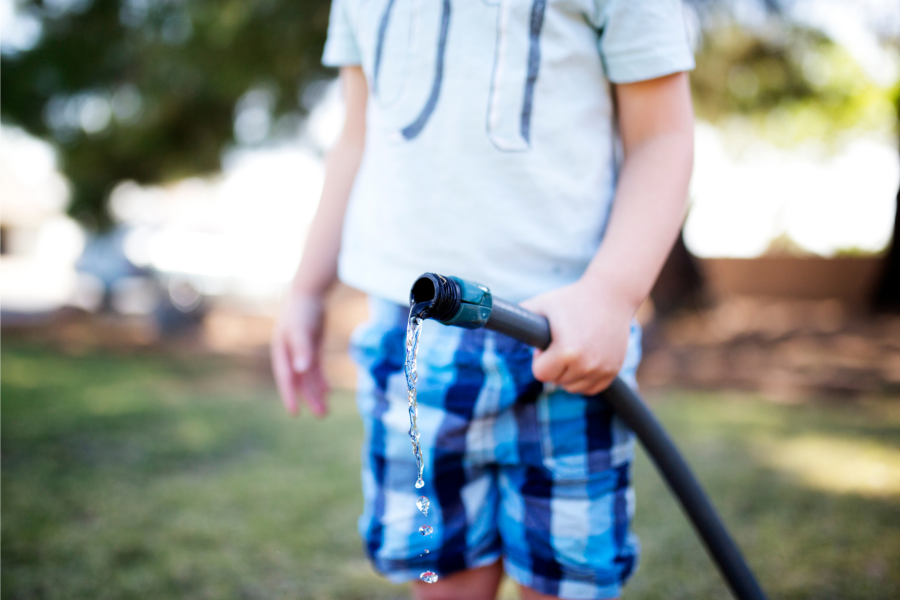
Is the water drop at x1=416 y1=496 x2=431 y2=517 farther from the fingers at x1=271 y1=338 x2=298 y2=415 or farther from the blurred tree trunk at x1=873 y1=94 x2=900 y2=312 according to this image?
the blurred tree trunk at x1=873 y1=94 x2=900 y2=312

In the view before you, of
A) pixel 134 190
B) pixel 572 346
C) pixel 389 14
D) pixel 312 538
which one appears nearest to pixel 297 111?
pixel 134 190

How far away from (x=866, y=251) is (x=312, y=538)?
17.7 metres

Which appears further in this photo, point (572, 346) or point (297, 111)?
point (297, 111)

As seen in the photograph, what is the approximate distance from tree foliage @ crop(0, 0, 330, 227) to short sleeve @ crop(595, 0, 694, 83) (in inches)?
206

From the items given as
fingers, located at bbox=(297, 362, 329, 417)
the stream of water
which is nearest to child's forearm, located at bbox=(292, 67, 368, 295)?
fingers, located at bbox=(297, 362, 329, 417)

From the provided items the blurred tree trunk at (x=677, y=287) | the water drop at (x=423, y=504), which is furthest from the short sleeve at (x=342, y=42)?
the blurred tree trunk at (x=677, y=287)

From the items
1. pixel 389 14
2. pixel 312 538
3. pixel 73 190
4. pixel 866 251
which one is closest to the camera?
pixel 389 14

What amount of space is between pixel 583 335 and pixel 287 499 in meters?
2.29

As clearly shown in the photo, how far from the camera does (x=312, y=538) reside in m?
2.34

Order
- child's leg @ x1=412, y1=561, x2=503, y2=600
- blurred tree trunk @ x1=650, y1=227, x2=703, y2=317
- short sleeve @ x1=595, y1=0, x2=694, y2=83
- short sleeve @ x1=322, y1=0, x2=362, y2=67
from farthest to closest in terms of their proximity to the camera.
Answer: blurred tree trunk @ x1=650, y1=227, x2=703, y2=317
short sleeve @ x1=322, y1=0, x2=362, y2=67
child's leg @ x1=412, y1=561, x2=503, y2=600
short sleeve @ x1=595, y1=0, x2=694, y2=83

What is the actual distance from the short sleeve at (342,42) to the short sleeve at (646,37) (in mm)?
519

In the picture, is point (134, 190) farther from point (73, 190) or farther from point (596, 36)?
point (596, 36)

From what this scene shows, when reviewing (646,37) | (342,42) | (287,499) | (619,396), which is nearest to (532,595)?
(619,396)

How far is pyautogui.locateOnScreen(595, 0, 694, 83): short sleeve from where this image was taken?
920 mm
